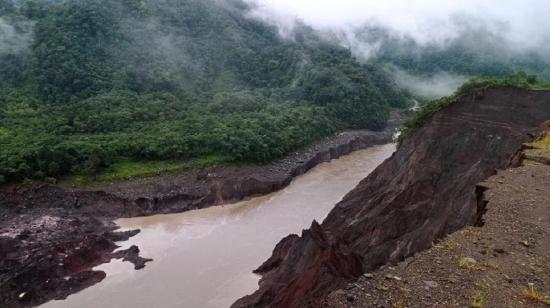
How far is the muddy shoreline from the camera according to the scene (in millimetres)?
25812

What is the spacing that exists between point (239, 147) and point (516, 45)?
63890mm

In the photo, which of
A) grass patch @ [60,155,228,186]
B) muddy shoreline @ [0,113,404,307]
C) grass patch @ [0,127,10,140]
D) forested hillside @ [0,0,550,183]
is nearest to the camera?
muddy shoreline @ [0,113,404,307]

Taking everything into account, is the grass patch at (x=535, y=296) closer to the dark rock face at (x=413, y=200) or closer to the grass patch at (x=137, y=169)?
the dark rock face at (x=413, y=200)

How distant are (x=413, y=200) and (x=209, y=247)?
12.8m

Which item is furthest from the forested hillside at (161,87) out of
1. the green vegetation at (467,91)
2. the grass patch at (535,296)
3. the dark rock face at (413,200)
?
the grass patch at (535,296)

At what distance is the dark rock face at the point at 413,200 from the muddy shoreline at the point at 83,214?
1066 cm

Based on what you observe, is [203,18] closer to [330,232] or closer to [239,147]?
[239,147]

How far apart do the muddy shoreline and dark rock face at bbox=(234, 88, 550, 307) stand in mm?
10655

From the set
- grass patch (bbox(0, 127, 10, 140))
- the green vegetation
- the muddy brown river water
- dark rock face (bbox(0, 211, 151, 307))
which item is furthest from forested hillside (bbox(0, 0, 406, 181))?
the green vegetation

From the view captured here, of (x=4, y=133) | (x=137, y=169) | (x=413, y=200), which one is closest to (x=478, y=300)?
(x=413, y=200)

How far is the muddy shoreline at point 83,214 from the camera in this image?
25812 millimetres

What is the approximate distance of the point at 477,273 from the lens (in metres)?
10.6

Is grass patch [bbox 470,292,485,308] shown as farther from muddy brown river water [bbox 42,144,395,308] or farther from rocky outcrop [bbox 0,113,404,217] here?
rocky outcrop [bbox 0,113,404,217]

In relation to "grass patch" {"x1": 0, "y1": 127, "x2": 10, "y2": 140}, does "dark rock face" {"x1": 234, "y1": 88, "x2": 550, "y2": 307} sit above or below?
below
